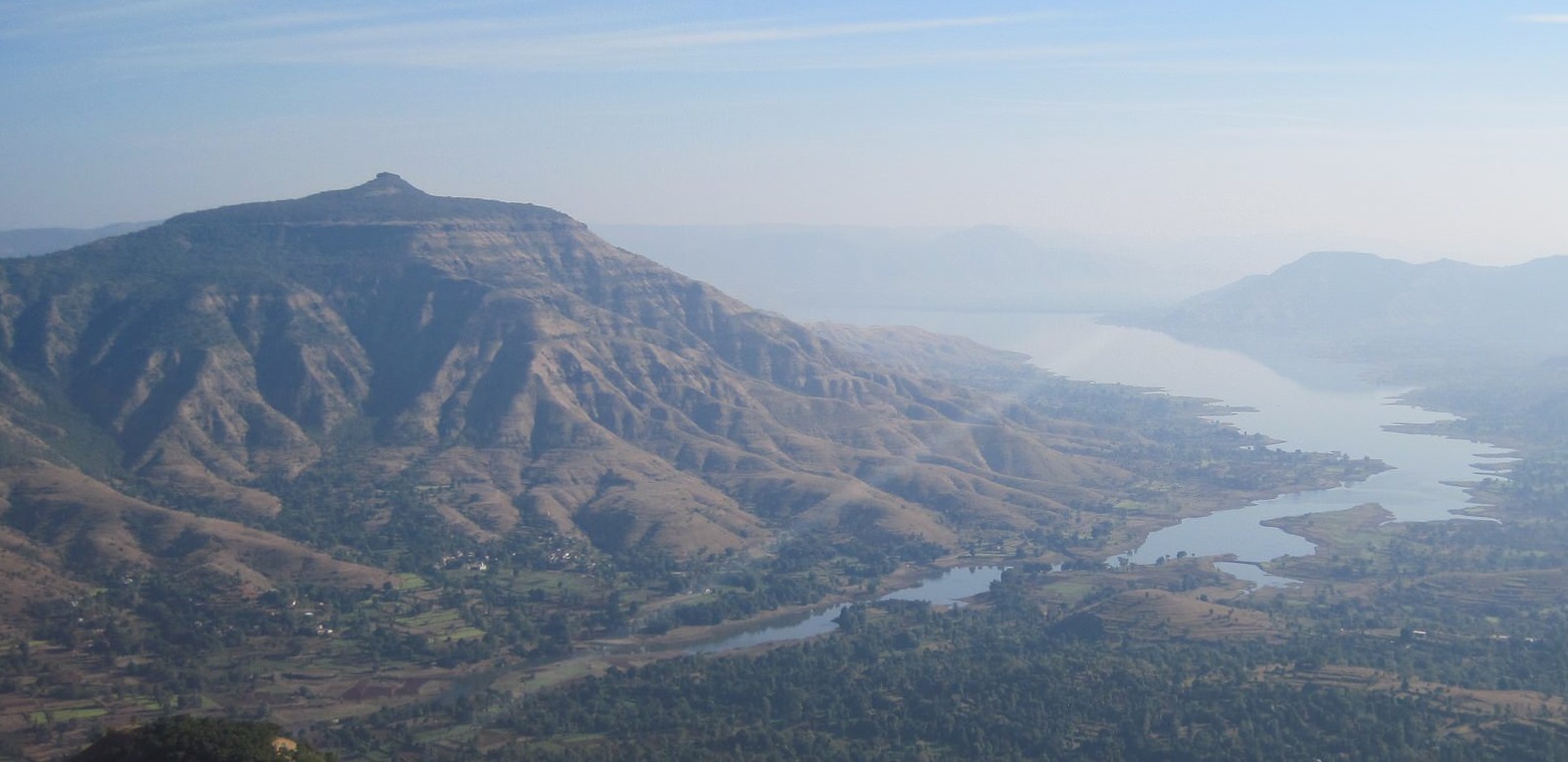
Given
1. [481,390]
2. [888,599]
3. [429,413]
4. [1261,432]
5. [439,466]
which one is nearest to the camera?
[888,599]

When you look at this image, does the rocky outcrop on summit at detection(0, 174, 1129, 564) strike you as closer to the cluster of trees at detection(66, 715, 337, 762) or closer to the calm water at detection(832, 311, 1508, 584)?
the calm water at detection(832, 311, 1508, 584)

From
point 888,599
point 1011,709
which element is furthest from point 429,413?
point 1011,709

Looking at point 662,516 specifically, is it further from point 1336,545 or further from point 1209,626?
point 1336,545

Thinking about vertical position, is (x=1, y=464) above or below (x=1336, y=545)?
above

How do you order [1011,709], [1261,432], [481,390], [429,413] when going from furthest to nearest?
[1261,432]
[481,390]
[429,413]
[1011,709]

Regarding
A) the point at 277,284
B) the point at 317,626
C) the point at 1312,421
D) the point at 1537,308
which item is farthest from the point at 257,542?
the point at 1537,308

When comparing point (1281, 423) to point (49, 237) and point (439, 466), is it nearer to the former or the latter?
point (439, 466)
